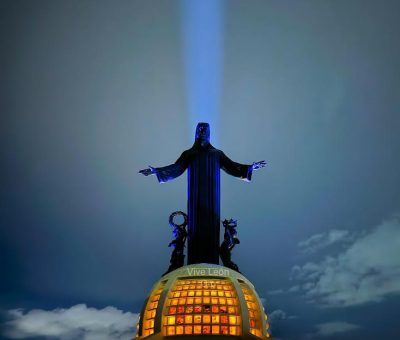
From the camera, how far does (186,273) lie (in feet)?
47.4

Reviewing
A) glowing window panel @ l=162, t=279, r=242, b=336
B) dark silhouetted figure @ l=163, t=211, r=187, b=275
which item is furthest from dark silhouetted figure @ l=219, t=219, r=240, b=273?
→ glowing window panel @ l=162, t=279, r=242, b=336

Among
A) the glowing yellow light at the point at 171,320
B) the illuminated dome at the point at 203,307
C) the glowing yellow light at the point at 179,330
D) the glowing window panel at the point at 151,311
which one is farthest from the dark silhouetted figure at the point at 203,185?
the glowing yellow light at the point at 179,330

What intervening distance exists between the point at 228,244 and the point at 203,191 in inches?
84.9

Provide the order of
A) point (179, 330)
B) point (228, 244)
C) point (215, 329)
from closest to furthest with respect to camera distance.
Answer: point (215, 329) → point (179, 330) → point (228, 244)

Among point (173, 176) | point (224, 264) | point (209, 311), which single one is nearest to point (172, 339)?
point (209, 311)

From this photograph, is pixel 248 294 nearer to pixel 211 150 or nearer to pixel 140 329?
pixel 140 329

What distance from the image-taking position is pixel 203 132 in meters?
17.9

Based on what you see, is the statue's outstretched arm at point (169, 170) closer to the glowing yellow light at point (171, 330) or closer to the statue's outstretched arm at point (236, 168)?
the statue's outstretched arm at point (236, 168)

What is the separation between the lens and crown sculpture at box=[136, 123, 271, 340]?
1320 cm

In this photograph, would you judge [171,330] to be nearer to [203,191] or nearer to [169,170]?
[203,191]

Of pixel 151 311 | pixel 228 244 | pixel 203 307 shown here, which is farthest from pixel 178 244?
pixel 203 307

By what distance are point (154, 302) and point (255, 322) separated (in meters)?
3.16

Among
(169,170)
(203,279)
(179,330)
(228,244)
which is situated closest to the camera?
(179,330)

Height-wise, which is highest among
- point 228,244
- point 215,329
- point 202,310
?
point 228,244
